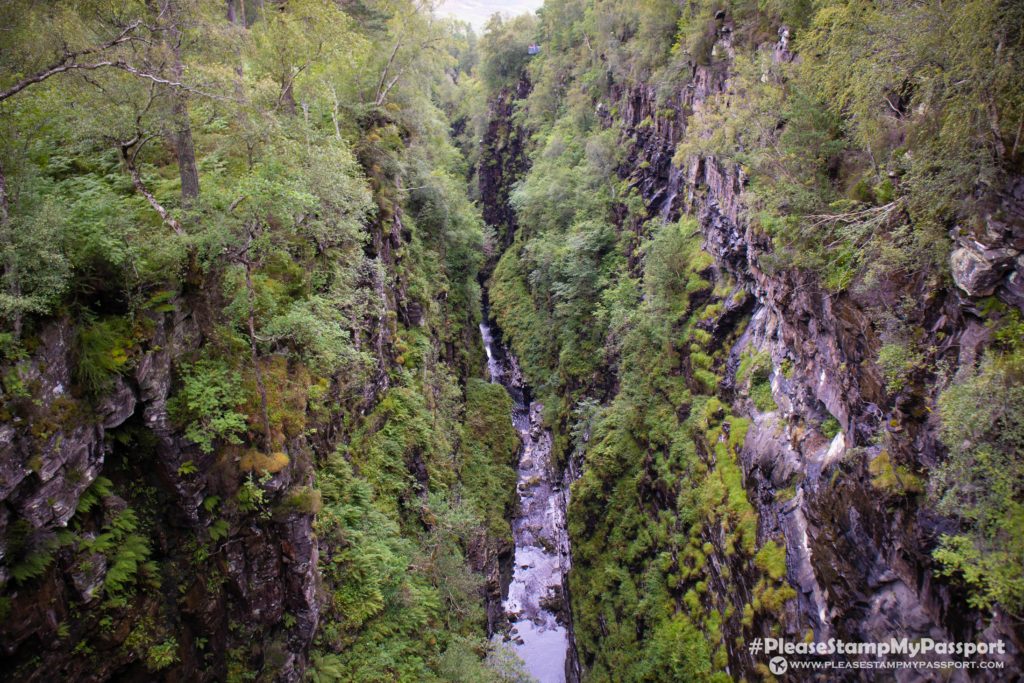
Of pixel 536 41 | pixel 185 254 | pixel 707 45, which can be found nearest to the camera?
pixel 185 254

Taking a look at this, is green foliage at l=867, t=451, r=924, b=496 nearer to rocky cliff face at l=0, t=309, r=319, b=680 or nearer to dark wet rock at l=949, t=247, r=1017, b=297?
dark wet rock at l=949, t=247, r=1017, b=297

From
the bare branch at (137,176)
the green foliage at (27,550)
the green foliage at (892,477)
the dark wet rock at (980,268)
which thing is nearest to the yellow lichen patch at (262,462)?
the green foliage at (27,550)

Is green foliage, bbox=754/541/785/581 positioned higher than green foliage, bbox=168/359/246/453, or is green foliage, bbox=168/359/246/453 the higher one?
green foliage, bbox=168/359/246/453

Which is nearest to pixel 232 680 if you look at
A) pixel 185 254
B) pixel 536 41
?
pixel 185 254

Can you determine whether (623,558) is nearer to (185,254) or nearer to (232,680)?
(232,680)

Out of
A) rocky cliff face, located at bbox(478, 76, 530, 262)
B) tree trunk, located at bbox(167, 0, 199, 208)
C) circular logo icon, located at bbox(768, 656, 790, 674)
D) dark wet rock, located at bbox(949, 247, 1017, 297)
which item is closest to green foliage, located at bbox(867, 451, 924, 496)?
dark wet rock, located at bbox(949, 247, 1017, 297)

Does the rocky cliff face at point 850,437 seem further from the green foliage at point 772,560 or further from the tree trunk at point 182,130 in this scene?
the tree trunk at point 182,130

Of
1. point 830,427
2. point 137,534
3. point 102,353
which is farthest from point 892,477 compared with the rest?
point 102,353
